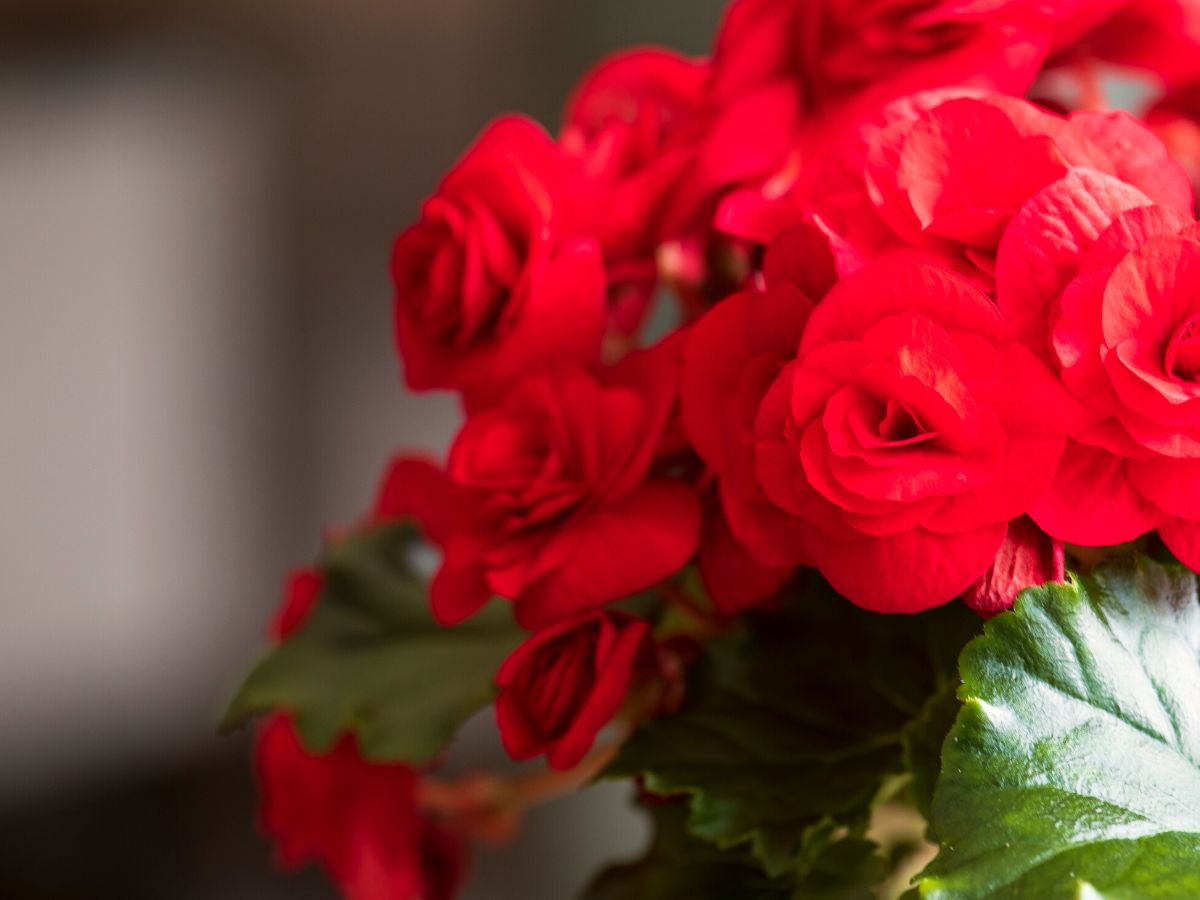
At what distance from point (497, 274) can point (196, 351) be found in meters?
1.84

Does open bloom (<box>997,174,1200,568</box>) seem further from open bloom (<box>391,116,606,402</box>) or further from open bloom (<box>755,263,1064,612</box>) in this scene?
open bloom (<box>391,116,606,402</box>)

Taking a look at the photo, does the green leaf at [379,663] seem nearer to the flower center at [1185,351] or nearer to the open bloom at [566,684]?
the open bloom at [566,684]

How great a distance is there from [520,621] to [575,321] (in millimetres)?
94

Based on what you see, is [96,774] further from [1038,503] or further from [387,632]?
[1038,503]

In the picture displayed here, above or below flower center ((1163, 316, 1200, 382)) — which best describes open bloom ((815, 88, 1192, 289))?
above

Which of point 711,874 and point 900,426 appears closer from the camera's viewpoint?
point 900,426

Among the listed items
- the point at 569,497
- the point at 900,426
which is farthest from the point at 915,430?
the point at 569,497

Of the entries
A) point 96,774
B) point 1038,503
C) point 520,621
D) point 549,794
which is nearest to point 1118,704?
point 1038,503

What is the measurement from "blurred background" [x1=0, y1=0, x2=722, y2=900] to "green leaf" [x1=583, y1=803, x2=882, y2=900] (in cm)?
144

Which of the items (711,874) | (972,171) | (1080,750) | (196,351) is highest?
(972,171)

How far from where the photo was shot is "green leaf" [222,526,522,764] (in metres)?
0.47

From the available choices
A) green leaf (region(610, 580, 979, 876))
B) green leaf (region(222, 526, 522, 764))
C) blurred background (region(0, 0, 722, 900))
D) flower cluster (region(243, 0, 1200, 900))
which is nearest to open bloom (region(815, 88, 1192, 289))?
flower cluster (region(243, 0, 1200, 900))

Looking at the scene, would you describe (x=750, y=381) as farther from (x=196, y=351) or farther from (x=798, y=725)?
(x=196, y=351)

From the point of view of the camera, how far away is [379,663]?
52cm
